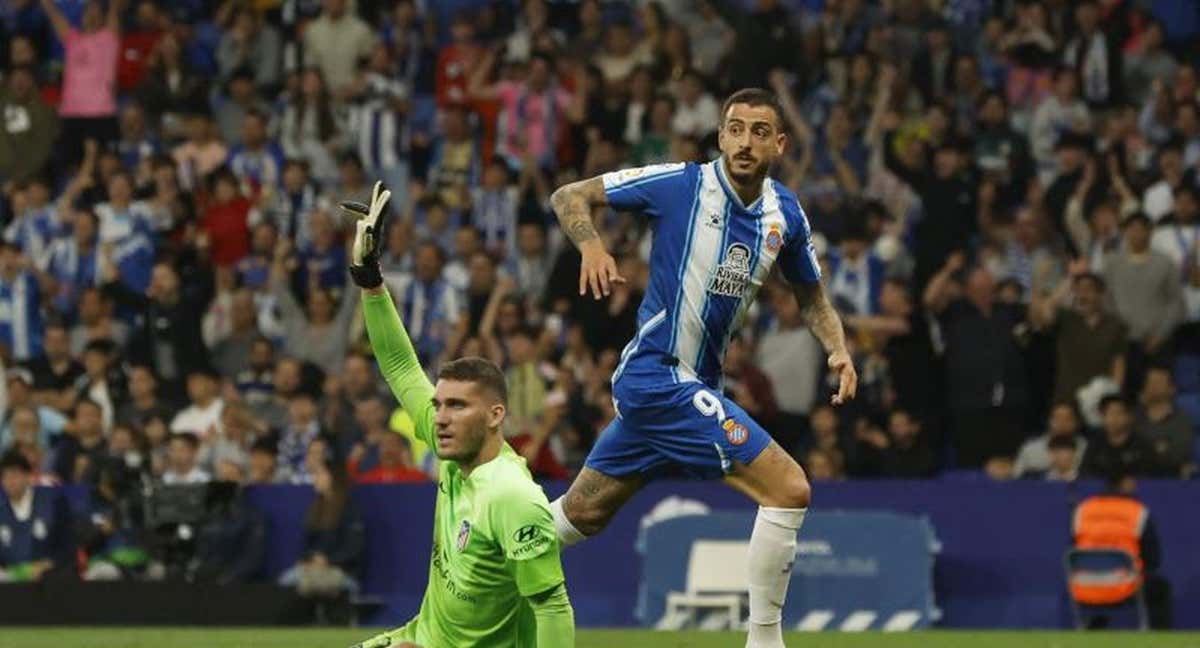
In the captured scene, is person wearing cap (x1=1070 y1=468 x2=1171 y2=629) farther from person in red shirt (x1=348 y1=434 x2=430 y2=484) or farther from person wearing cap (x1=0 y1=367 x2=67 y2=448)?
person wearing cap (x1=0 y1=367 x2=67 y2=448)

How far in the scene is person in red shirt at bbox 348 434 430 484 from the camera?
19219mm

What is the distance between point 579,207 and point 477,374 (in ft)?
6.94

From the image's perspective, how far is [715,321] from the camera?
10.7 m

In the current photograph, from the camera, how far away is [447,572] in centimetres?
859

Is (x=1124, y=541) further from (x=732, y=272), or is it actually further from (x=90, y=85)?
(x=90, y=85)

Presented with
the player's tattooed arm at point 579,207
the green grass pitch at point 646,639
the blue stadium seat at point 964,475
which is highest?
the player's tattooed arm at point 579,207

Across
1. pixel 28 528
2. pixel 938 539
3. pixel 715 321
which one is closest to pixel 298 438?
pixel 28 528

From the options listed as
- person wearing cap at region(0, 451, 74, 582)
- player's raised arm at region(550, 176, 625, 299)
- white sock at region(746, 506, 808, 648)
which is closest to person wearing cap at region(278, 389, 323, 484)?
person wearing cap at region(0, 451, 74, 582)

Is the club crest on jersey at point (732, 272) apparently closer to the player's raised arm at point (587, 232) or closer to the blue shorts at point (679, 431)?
the blue shorts at point (679, 431)

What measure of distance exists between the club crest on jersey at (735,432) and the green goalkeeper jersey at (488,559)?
76.0 inches

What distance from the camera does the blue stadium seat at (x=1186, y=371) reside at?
20.3 metres

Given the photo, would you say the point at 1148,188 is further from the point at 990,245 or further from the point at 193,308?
the point at 193,308

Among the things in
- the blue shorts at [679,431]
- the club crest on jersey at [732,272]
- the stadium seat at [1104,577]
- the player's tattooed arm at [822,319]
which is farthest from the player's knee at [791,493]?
the stadium seat at [1104,577]

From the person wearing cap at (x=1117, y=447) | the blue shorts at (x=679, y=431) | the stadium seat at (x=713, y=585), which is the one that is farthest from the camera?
the person wearing cap at (x=1117, y=447)
